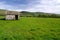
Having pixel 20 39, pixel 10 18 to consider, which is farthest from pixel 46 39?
pixel 10 18

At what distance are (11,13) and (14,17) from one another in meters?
2.21

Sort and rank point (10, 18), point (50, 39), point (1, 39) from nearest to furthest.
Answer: point (1, 39), point (50, 39), point (10, 18)

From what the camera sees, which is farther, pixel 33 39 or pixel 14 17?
pixel 14 17

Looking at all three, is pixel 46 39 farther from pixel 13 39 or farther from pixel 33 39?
pixel 13 39

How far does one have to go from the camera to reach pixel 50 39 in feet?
45.0

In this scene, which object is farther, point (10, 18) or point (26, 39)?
point (10, 18)

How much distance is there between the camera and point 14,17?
49781 mm

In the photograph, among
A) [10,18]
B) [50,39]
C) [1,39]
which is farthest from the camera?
[10,18]

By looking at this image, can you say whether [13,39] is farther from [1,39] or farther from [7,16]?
[7,16]

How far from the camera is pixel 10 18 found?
48.6m

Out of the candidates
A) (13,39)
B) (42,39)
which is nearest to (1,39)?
(13,39)

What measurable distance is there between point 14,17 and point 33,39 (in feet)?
121

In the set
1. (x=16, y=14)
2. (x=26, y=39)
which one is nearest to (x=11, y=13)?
(x=16, y=14)

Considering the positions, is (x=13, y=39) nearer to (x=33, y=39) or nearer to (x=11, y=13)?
(x=33, y=39)
